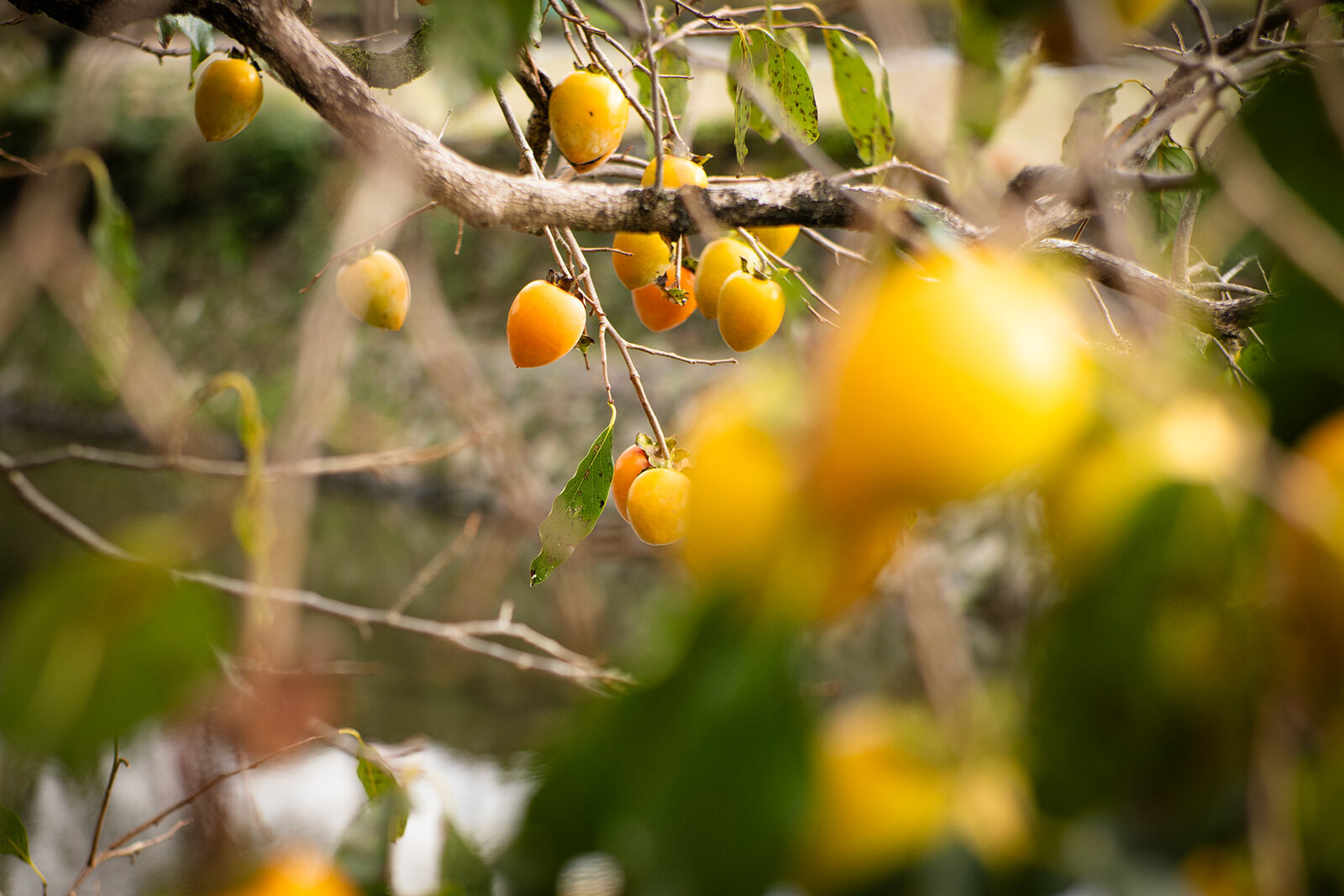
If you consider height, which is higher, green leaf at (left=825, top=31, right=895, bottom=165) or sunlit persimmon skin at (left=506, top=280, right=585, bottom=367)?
green leaf at (left=825, top=31, right=895, bottom=165)

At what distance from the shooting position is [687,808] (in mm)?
121

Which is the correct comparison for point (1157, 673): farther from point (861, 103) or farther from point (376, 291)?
point (376, 291)

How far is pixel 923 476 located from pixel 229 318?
15.0ft

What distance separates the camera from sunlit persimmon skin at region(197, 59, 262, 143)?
1.64 ft

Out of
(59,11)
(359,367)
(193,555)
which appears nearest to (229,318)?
(359,367)

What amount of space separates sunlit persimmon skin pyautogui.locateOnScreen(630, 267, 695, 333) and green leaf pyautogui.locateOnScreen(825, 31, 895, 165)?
5.9 inches

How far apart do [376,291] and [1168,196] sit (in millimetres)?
585

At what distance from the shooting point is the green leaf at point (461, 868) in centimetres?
16

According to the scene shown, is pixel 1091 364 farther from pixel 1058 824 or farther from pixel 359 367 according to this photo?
pixel 359 367

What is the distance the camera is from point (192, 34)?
0.56 m

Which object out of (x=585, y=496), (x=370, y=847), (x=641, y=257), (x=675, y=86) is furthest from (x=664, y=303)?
(x=370, y=847)

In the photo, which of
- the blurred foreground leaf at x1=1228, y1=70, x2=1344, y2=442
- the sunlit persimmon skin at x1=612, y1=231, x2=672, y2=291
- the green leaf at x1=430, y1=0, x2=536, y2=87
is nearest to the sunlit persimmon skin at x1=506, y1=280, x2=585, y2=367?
the sunlit persimmon skin at x1=612, y1=231, x2=672, y2=291

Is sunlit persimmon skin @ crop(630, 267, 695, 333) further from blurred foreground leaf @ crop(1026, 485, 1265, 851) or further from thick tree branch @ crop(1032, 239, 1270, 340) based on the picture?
blurred foreground leaf @ crop(1026, 485, 1265, 851)

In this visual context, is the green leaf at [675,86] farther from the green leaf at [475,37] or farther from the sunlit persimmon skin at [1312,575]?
the sunlit persimmon skin at [1312,575]
